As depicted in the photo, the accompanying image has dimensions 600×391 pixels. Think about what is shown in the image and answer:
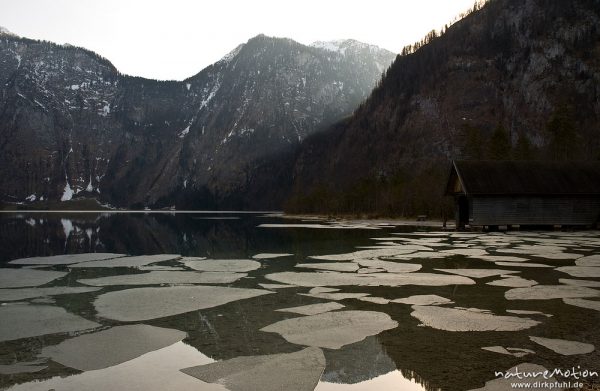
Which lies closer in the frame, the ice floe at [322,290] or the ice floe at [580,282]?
the ice floe at [322,290]

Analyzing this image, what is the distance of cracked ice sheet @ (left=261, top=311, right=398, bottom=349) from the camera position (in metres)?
7.54

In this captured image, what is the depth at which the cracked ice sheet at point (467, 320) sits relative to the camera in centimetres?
813

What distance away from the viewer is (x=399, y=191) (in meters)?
81.8

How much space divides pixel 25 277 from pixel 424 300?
1276 cm

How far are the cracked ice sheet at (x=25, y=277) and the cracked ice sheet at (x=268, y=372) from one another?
31.9ft

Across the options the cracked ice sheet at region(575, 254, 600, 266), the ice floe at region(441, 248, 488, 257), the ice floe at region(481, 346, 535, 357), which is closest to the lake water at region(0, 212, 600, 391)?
the ice floe at region(481, 346, 535, 357)

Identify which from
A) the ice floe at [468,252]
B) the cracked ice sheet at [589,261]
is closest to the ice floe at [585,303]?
the cracked ice sheet at [589,261]

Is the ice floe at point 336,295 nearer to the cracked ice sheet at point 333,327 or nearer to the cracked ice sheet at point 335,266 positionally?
the cracked ice sheet at point 333,327

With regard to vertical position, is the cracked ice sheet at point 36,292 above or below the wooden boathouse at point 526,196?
below

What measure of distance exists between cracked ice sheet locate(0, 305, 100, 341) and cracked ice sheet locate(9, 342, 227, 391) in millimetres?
2501

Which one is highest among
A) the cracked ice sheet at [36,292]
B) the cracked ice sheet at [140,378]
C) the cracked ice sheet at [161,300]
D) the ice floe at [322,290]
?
the cracked ice sheet at [140,378]

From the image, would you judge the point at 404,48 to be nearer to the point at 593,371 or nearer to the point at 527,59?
the point at 527,59

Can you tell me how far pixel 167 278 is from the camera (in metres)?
14.4

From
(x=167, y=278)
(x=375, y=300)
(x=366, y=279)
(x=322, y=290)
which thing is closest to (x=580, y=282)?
(x=366, y=279)
